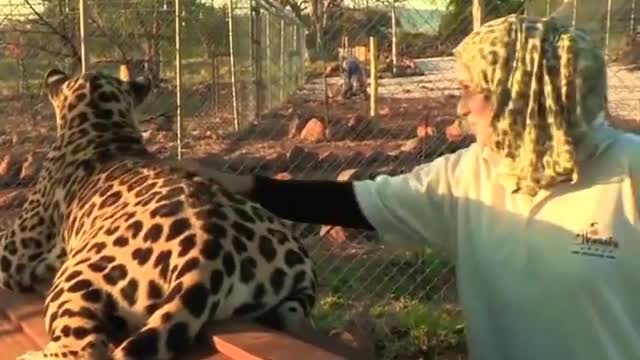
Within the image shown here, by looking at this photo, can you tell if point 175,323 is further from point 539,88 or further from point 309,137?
point 309,137

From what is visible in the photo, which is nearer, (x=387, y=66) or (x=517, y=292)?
(x=517, y=292)

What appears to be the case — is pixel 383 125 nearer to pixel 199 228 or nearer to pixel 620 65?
pixel 620 65

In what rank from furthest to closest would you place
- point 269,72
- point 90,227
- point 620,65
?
point 269,72, point 620,65, point 90,227

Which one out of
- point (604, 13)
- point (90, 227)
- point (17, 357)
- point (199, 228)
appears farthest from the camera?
point (604, 13)

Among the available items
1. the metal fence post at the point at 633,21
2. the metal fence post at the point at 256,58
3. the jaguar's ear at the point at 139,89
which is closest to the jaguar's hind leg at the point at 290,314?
the jaguar's ear at the point at 139,89

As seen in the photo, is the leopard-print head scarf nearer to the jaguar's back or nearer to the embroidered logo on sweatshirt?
the embroidered logo on sweatshirt

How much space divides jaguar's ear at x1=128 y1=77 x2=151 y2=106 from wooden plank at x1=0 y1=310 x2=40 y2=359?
134cm

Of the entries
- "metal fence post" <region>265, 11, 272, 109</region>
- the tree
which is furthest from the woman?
"metal fence post" <region>265, 11, 272, 109</region>

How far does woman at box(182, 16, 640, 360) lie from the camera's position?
2.52 m

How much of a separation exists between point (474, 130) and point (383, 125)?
11.8 meters

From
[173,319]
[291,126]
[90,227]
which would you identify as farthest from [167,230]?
[291,126]

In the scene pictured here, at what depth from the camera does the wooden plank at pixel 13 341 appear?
3.05m

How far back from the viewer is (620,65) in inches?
451

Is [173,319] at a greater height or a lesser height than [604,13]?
lesser
